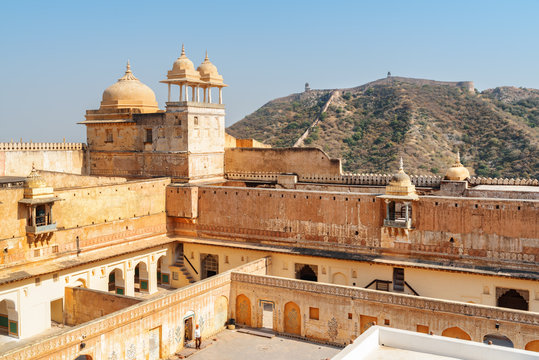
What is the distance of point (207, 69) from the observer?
77.5 ft

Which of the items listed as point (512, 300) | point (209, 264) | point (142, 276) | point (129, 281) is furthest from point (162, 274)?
point (512, 300)

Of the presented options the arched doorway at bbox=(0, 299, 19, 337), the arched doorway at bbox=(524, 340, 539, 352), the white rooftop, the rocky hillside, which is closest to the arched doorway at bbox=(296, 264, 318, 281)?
the arched doorway at bbox=(524, 340, 539, 352)

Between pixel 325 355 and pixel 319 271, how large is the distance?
3926mm

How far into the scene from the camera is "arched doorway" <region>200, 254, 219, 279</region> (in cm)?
2045

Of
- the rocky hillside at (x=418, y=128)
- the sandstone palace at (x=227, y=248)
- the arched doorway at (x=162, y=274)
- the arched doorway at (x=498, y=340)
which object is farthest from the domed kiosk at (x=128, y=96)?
the rocky hillside at (x=418, y=128)

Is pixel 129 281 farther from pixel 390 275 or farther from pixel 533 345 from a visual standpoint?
pixel 533 345

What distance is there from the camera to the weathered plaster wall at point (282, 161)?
73.5ft

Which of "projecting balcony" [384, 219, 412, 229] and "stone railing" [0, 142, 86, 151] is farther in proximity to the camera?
"stone railing" [0, 142, 86, 151]

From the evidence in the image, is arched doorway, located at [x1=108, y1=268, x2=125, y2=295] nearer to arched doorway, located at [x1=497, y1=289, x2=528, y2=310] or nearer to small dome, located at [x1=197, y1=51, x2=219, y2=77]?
small dome, located at [x1=197, y1=51, x2=219, y2=77]

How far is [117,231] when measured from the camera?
18625 millimetres

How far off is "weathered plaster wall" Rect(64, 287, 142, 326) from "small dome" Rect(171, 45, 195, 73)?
10.1 meters

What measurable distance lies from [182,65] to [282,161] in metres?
5.84

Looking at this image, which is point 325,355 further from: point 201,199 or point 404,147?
point 404,147

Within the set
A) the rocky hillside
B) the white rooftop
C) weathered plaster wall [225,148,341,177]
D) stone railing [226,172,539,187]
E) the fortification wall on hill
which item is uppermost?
the fortification wall on hill
